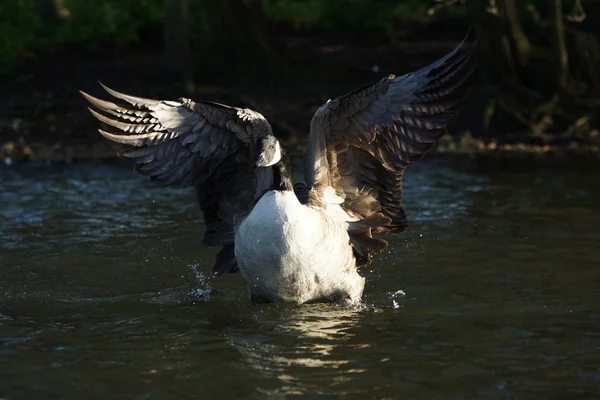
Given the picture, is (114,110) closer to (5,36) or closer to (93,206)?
(93,206)

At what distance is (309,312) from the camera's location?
8523mm

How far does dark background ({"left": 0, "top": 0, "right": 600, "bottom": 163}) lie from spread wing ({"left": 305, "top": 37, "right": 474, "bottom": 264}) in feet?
23.9

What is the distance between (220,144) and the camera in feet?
29.3

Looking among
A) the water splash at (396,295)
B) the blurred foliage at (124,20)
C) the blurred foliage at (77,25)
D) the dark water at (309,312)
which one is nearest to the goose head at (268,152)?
the dark water at (309,312)

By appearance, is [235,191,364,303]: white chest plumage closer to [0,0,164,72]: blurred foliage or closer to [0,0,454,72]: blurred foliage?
[0,0,454,72]: blurred foliage

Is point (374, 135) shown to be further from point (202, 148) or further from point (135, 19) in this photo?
point (135, 19)

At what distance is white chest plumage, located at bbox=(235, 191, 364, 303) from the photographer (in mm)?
7875

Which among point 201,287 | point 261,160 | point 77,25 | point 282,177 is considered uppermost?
point 77,25

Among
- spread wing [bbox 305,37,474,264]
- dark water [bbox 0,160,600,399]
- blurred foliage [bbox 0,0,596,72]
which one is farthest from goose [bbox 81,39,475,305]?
blurred foliage [bbox 0,0,596,72]

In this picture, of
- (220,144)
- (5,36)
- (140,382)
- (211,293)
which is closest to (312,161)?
(220,144)

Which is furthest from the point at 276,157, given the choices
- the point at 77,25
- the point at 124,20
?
the point at 124,20

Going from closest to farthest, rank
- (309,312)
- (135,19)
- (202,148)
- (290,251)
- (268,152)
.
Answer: (290,251) < (268,152) < (309,312) < (202,148) < (135,19)

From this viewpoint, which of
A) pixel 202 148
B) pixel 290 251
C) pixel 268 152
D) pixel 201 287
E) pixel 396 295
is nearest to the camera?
pixel 290 251

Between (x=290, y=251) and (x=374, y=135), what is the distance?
155 centimetres
